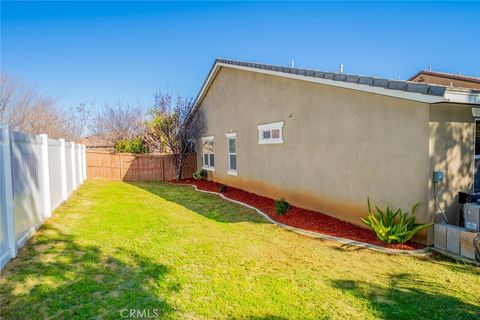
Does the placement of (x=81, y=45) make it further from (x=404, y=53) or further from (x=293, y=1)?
(x=404, y=53)

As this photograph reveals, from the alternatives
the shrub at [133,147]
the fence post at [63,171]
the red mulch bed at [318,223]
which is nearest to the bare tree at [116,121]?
the shrub at [133,147]

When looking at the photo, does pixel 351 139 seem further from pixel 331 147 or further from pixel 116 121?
pixel 116 121

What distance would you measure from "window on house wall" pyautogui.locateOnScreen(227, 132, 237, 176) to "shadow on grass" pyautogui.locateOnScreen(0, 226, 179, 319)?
917 cm

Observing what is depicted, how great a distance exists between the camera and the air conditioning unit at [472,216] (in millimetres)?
5601

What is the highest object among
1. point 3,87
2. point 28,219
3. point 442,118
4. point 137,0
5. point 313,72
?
point 137,0

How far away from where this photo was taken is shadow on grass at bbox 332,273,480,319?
12.0ft

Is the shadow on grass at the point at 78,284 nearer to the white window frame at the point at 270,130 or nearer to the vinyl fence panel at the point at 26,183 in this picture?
the vinyl fence panel at the point at 26,183

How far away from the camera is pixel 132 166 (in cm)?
1934

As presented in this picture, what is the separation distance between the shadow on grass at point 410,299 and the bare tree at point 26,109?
25.9 m

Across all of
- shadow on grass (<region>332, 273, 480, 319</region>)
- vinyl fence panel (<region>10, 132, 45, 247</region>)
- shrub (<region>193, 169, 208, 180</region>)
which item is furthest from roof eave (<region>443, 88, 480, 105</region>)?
shrub (<region>193, 169, 208, 180</region>)

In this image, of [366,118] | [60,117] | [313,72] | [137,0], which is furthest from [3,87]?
[366,118]

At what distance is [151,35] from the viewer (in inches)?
646

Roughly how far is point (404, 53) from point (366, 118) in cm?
1225

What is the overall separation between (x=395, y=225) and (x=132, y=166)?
54.8 ft
